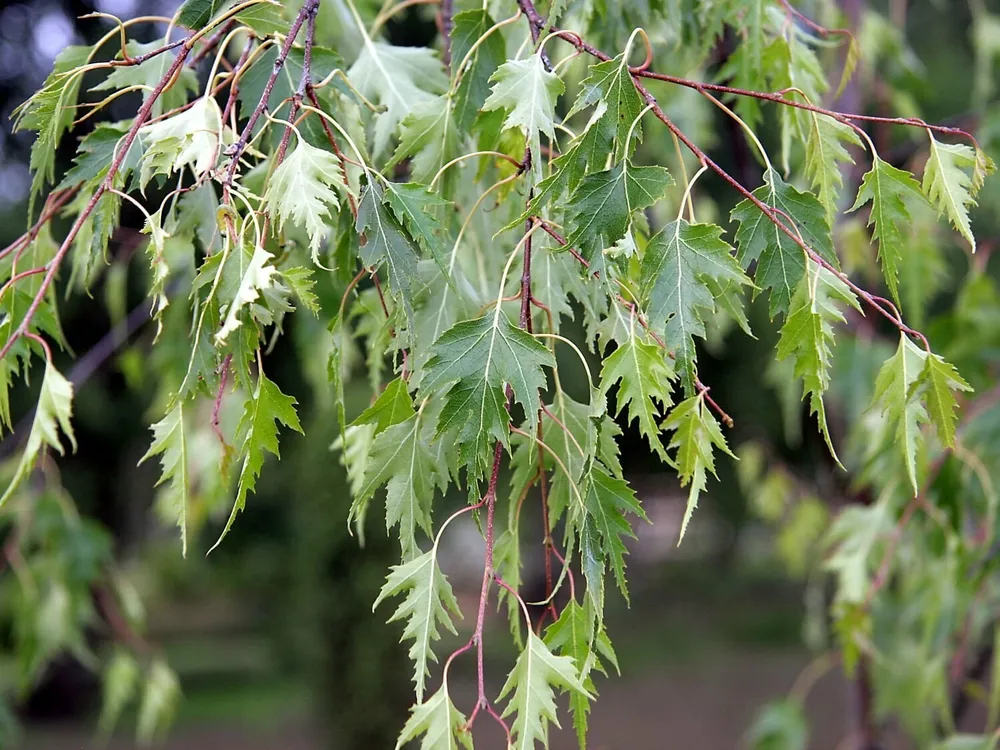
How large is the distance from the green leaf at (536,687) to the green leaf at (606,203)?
29 cm

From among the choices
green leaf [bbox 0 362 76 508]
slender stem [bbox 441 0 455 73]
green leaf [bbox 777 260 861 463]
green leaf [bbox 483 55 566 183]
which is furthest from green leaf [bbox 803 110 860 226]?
green leaf [bbox 0 362 76 508]

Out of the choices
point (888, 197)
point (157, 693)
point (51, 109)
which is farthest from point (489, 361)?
point (157, 693)

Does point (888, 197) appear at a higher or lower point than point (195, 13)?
lower

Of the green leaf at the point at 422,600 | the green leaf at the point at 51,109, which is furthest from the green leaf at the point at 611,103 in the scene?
the green leaf at the point at 51,109

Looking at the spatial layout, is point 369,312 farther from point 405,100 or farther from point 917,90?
point 917,90

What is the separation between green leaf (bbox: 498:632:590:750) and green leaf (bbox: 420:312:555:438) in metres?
0.17

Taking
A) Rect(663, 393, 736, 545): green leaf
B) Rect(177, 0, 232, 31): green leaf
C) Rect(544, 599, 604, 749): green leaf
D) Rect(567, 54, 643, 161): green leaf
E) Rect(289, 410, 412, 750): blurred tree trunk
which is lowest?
Rect(289, 410, 412, 750): blurred tree trunk

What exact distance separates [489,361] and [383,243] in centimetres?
13

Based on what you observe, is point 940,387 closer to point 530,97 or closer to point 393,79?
point 530,97

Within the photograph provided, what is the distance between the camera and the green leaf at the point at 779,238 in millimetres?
724

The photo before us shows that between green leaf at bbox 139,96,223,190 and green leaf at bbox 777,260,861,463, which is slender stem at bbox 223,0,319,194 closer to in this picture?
green leaf at bbox 139,96,223,190

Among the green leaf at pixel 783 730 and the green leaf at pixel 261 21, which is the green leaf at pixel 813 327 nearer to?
the green leaf at pixel 261 21

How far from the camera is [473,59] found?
902 millimetres

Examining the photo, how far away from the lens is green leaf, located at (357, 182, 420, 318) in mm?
719
